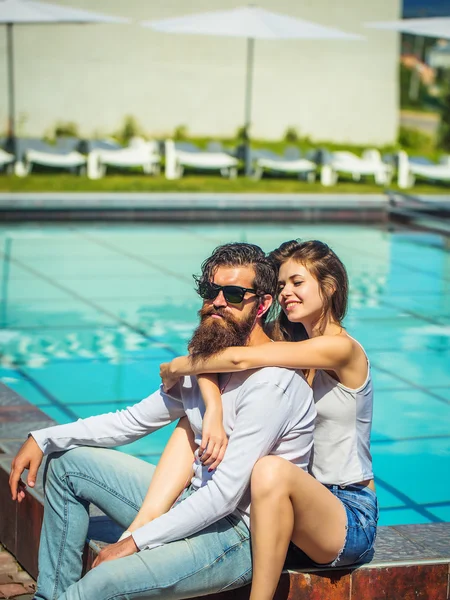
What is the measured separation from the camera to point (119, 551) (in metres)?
2.66

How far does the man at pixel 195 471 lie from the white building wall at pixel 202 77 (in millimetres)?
18538

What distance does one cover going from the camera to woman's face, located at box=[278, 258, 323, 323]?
3047mm

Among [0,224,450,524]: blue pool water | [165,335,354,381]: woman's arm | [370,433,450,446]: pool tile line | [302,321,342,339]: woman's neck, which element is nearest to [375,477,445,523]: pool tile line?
[0,224,450,524]: blue pool water

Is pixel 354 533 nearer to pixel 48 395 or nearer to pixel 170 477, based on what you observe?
pixel 170 477

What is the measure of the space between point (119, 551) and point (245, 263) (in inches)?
36.4

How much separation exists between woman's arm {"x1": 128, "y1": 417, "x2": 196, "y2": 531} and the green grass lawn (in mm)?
13050

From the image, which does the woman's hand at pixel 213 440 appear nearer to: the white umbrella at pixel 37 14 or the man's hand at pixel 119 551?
the man's hand at pixel 119 551

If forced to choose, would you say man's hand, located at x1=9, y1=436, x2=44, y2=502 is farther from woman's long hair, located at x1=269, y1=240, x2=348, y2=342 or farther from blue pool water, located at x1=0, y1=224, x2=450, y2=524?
blue pool water, located at x1=0, y1=224, x2=450, y2=524

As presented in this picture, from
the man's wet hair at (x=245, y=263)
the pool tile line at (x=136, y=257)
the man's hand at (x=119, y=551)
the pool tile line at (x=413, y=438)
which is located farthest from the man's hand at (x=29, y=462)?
the pool tile line at (x=136, y=257)

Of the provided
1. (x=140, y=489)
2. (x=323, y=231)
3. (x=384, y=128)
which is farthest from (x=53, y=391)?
(x=384, y=128)

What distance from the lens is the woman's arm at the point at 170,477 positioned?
2.89 meters

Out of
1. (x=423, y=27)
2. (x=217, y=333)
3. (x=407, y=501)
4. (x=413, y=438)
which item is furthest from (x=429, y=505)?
(x=423, y=27)

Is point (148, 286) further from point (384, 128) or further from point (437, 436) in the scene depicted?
point (384, 128)

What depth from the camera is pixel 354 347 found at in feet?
9.87
